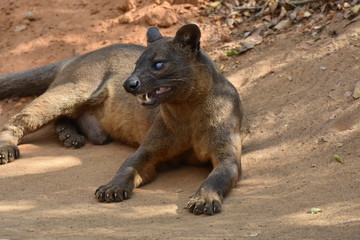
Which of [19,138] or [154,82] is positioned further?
[19,138]

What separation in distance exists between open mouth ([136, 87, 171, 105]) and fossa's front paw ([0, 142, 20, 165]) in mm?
1910

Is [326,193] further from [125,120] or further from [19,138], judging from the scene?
[19,138]

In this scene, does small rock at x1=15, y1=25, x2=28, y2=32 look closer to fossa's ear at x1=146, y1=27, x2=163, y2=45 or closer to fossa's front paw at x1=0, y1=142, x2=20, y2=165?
fossa's front paw at x1=0, y1=142, x2=20, y2=165

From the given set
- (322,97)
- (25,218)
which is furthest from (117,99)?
(25,218)

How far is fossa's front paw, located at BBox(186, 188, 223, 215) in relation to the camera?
570 centimetres

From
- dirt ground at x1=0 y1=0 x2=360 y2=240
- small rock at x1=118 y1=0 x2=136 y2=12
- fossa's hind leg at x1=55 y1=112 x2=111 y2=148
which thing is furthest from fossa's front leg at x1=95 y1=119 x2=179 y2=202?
small rock at x1=118 y1=0 x2=136 y2=12

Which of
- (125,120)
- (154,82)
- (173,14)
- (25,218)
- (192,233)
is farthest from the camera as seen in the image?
Result: (173,14)

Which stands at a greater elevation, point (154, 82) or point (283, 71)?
point (154, 82)

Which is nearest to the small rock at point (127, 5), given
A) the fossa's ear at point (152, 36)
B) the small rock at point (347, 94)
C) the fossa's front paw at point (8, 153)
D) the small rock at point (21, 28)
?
the small rock at point (21, 28)

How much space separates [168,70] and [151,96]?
0.31 m

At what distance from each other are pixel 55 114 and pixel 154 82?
2238 mm

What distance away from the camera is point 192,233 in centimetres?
504

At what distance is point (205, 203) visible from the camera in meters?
5.75

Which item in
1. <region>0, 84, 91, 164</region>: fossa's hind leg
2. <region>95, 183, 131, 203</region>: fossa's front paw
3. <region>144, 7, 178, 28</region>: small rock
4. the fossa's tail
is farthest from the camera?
<region>144, 7, 178, 28</region>: small rock
